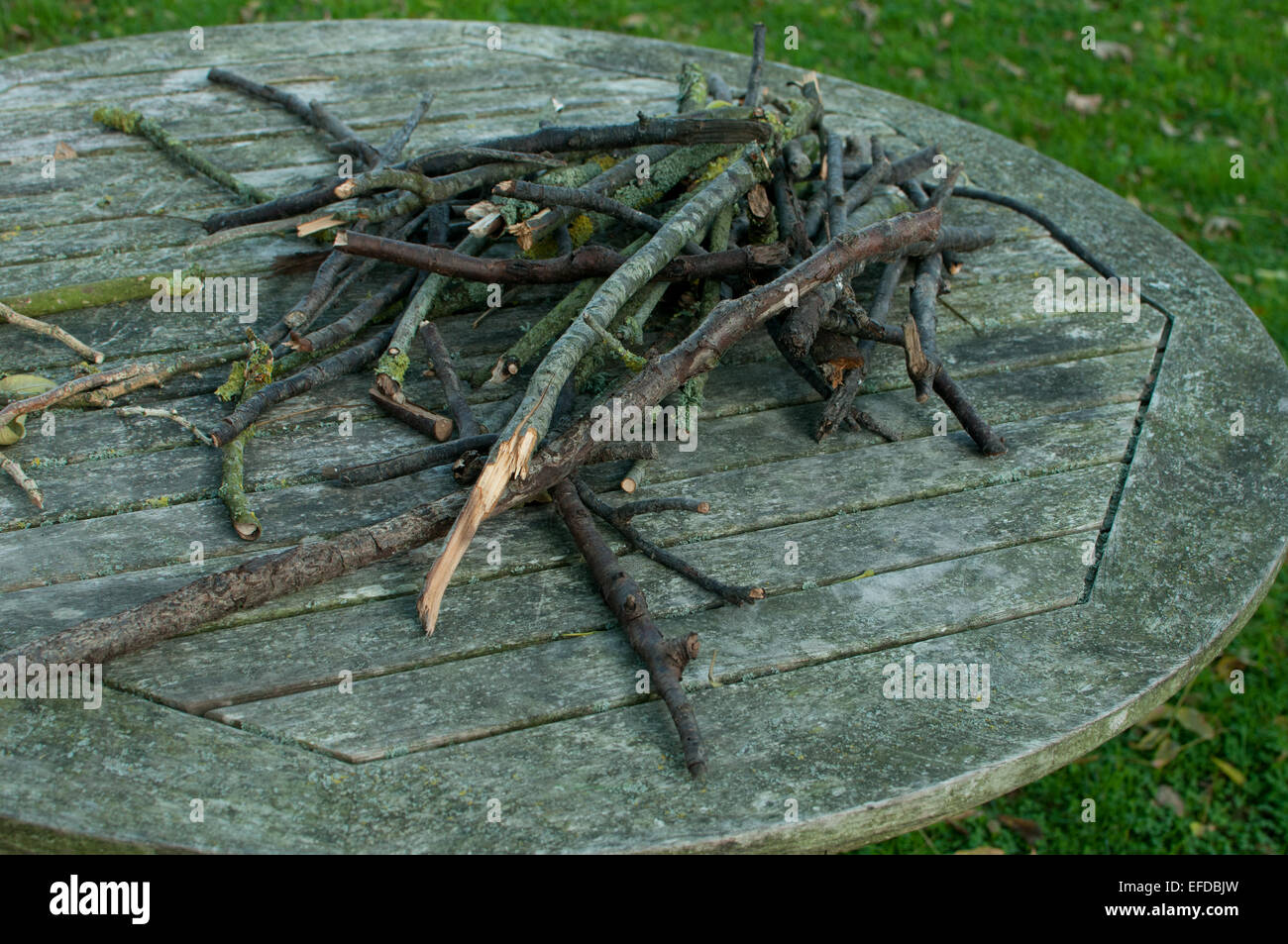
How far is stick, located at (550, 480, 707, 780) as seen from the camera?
1.56 metres

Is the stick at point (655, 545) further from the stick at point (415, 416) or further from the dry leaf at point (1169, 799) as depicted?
the dry leaf at point (1169, 799)

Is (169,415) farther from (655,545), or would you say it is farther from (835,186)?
(835,186)

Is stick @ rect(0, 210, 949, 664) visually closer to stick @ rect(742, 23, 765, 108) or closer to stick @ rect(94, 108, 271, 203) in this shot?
stick @ rect(742, 23, 765, 108)

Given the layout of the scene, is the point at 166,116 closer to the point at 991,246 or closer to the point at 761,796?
the point at 991,246

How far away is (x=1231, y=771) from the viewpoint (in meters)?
3.28

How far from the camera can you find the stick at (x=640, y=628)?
1.56 metres

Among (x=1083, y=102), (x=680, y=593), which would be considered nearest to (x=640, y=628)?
(x=680, y=593)

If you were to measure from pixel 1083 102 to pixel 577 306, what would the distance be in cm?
491

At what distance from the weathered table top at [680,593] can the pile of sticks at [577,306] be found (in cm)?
6

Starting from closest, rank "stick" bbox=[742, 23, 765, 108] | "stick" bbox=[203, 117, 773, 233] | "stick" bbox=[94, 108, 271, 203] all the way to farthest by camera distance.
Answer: "stick" bbox=[203, 117, 773, 233], "stick" bbox=[94, 108, 271, 203], "stick" bbox=[742, 23, 765, 108]

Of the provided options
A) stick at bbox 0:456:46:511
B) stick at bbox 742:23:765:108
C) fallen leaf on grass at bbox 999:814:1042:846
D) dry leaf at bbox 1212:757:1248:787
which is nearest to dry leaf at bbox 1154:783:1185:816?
dry leaf at bbox 1212:757:1248:787

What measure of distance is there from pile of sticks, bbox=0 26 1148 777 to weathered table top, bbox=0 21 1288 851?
0.06 metres

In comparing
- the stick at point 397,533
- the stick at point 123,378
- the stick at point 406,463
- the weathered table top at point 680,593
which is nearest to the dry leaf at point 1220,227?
the weathered table top at point 680,593
